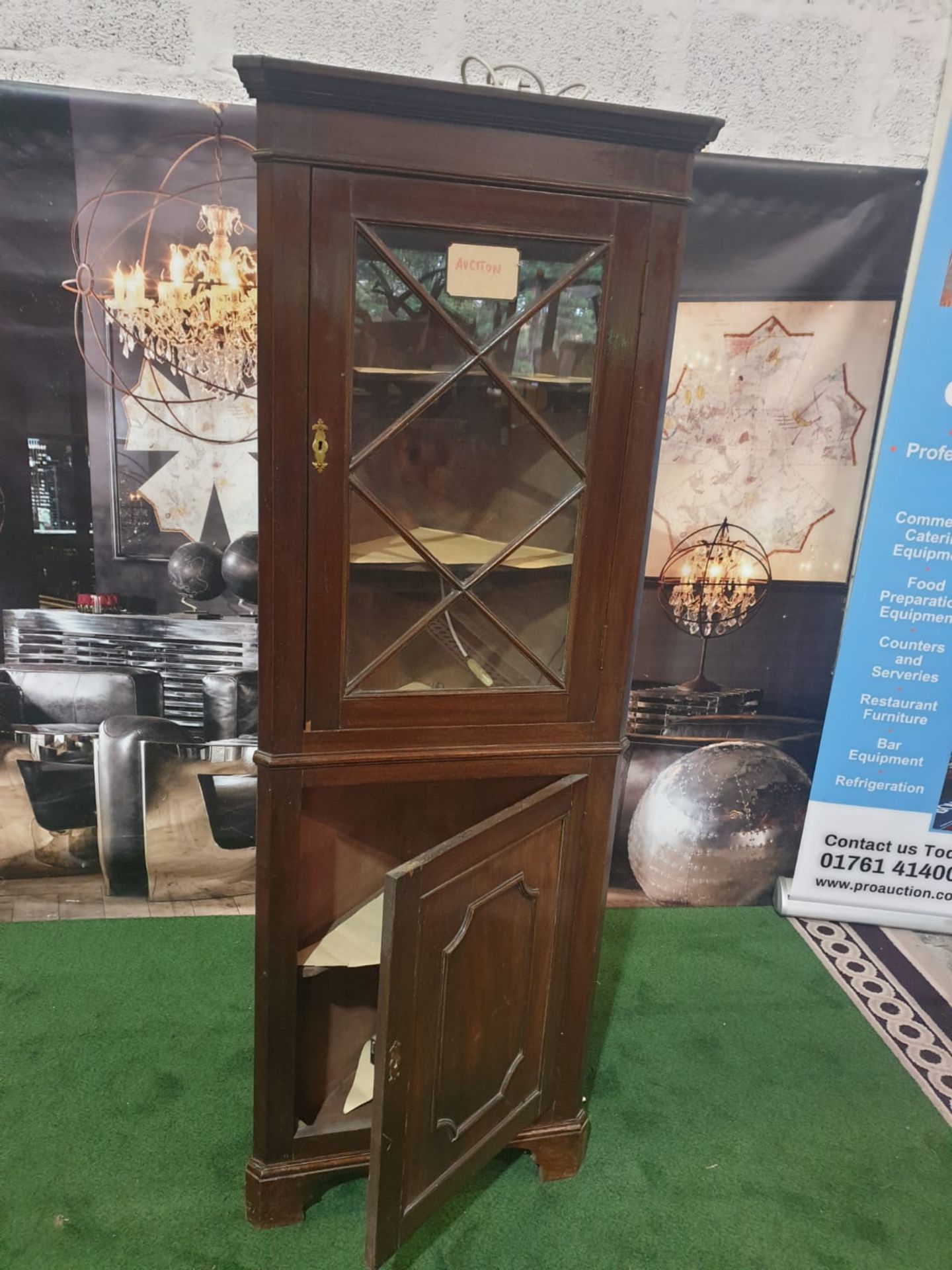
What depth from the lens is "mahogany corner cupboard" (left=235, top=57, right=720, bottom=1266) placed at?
1.09 meters

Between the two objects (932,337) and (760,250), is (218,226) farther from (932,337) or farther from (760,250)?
(932,337)

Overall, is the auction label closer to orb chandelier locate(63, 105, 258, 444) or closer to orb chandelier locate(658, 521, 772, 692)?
orb chandelier locate(658, 521, 772, 692)

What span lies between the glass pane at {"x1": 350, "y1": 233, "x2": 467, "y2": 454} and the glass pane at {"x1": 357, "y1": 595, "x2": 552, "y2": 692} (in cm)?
31

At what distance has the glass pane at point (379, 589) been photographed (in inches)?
48.1

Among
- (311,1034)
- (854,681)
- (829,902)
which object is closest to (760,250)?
(854,681)

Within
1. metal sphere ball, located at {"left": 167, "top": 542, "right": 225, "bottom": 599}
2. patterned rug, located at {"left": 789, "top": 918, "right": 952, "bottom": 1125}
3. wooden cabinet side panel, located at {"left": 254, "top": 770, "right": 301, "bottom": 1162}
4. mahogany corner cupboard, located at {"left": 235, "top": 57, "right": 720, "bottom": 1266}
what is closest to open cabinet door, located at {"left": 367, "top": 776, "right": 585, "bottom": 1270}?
mahogany corner cupboard, located at {"left": 235, "top": 57, "right": 720, "bottom": 1266}

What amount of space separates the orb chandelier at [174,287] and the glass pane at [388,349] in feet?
2.92

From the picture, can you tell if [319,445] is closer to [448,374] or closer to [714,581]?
[448,374]

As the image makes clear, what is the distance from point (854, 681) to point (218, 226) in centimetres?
197

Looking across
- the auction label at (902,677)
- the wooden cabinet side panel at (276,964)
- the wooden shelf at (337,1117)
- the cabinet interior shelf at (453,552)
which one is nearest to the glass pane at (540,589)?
the cabinet interior shelf at (453,552)

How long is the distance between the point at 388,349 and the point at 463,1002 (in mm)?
982

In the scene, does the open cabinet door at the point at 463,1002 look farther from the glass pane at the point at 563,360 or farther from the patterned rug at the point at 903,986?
the patterned rug at the point at 903,986

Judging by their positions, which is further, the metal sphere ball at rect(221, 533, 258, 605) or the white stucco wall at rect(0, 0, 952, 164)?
the metal sphere ball at rect(221, 533, 258, 605)

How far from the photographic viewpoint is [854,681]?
87.8 inches
